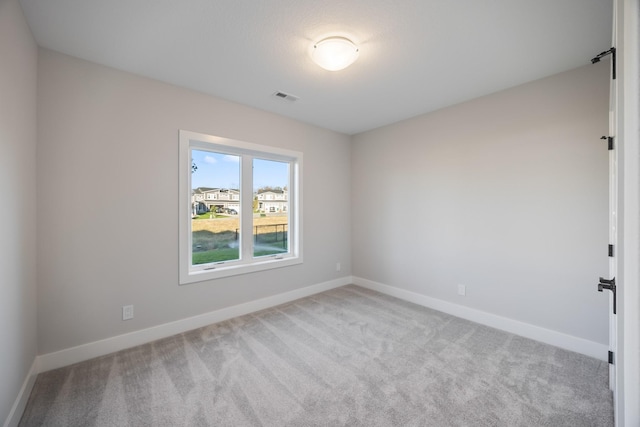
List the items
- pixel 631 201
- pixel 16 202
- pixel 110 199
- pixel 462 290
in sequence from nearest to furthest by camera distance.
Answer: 1. pixel 631 201
2. pixel 16 202
3. pixel 110 199
4. pixel 462 290

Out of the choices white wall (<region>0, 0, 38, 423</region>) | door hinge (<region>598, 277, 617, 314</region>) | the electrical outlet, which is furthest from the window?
door hinge (<region>598, 277, 617, 314</region>)

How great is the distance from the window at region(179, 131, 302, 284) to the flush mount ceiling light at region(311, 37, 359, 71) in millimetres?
1555

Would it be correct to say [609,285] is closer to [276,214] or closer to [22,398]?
[276,214]

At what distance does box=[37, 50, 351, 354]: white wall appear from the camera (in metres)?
2.09

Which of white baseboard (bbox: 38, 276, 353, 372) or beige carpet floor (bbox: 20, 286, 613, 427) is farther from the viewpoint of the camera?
white baseboard (bbox: 38, 276, 353, 372)

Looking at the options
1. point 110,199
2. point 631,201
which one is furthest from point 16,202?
point 631,201

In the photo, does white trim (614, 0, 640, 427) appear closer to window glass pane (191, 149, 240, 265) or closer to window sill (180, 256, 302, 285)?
window sill (180, 256, 302, 285)

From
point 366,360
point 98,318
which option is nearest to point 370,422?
point 366,360

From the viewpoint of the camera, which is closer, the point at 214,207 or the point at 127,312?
the point at 127,312

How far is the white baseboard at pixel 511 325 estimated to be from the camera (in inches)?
89.5

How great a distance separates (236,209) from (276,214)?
1.97ft

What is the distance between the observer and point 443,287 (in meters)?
3.28

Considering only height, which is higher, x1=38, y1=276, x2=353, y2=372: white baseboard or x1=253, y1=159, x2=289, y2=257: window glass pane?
x1=253, y1=159, x2=289, y2=257: window glass pane

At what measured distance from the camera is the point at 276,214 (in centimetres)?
373
